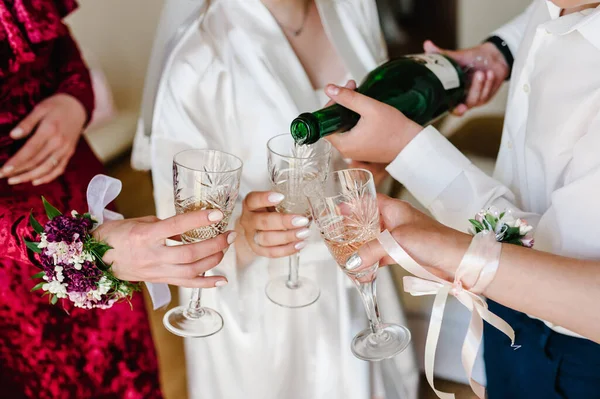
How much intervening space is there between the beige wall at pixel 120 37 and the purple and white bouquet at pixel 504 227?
1.46m

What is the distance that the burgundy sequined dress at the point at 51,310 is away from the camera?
1.12 metres

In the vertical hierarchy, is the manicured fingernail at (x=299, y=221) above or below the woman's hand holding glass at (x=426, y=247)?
below

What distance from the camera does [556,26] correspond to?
0.93 m

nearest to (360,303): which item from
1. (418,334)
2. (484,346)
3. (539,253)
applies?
(418,334)

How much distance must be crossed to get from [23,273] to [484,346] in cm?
86

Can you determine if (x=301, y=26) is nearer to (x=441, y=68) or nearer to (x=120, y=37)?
(x=441, y=68)

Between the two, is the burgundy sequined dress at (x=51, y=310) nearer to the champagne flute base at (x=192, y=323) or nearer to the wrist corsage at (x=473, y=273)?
the champagne flute base at (x=192, y=323)

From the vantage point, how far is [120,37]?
2143mm

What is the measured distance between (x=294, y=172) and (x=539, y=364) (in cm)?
47

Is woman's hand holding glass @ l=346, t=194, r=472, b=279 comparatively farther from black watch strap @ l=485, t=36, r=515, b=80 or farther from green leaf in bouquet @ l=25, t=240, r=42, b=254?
black watch strap @ l=485, t=36, r=515, b=80

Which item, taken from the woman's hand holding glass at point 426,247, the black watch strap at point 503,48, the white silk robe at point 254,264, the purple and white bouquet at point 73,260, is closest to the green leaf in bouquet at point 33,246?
the purple and white bouquet at point 73,260

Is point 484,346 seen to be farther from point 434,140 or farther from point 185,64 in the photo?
point 185,64

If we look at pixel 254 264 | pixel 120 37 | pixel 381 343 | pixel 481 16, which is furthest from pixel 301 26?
pixel 481 16

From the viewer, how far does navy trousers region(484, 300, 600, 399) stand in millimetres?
881
